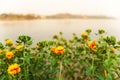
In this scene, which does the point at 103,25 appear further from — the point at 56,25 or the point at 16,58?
the point at 16,58

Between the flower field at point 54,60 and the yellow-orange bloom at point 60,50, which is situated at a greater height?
the yellow-orange bloom at point 60,50

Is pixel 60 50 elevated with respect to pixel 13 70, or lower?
elevated

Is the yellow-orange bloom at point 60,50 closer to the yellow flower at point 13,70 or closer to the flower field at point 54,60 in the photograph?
the flower field at point 54,60

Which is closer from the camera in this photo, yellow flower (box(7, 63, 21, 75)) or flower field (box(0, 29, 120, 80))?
yellow flower (box(7, 63, 21, 75))

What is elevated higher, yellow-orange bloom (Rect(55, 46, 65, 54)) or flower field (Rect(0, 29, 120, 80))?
yellow-orange bloom (Rect(55, 46, 65, 54))

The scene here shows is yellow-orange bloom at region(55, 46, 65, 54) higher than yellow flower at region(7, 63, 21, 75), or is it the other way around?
yellow-orange bloom at region(55, 46, 65, 54)

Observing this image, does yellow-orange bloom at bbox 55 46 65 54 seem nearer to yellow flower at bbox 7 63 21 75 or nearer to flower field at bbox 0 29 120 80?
flower field at bbox 0 29 120 80

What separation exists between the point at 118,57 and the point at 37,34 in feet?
7.26

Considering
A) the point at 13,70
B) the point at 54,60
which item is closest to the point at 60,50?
the point at 54,60

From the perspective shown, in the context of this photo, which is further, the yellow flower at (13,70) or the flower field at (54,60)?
the flower field at (54,60)

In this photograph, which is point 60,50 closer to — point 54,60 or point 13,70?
point 54,60

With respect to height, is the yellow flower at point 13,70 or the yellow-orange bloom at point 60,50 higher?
the yellow-orange bloom at point 60,50

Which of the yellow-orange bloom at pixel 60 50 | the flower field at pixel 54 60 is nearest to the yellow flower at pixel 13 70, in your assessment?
the flower field at pixel 54 60

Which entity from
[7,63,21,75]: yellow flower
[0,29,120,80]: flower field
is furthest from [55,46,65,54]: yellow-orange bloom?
[7,63,21,75]: yellow flower
